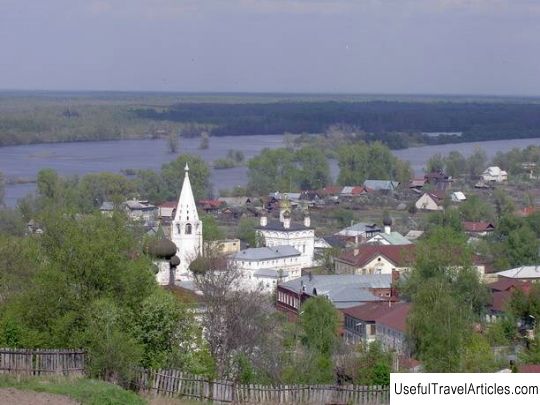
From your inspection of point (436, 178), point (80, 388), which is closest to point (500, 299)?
point (80, 388)

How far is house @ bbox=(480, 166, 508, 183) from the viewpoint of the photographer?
60.0m

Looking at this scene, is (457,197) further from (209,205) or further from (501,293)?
(501,293)

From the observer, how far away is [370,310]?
21328 mm

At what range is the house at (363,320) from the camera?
804 inches

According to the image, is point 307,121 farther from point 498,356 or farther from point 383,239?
point 498,356

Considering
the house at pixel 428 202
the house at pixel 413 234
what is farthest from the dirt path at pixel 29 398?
the house at pixel 428 202

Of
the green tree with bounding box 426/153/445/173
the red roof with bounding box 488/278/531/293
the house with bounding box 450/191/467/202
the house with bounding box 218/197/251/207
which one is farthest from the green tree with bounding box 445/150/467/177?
the red roof with bounding box 488/278/531/293

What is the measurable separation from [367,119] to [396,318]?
96.7 meters

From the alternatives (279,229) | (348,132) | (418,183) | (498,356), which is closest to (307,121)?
(348,132)

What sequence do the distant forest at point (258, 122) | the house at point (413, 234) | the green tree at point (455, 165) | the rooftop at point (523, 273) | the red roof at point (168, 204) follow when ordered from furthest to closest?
the distant forest at point (258, 122)
the green tree at point (455, 165)
the red roof at point (168, 204)
the house at point (413, 234)
the rooftop at point (523, 273)

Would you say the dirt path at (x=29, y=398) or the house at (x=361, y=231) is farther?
the house at (x=361, y=231)

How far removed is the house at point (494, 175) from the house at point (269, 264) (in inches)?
1202

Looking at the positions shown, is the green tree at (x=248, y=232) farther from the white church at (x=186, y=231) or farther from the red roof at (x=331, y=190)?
the red roof at (x=331, y=190)

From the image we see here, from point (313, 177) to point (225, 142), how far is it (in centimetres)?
4148
